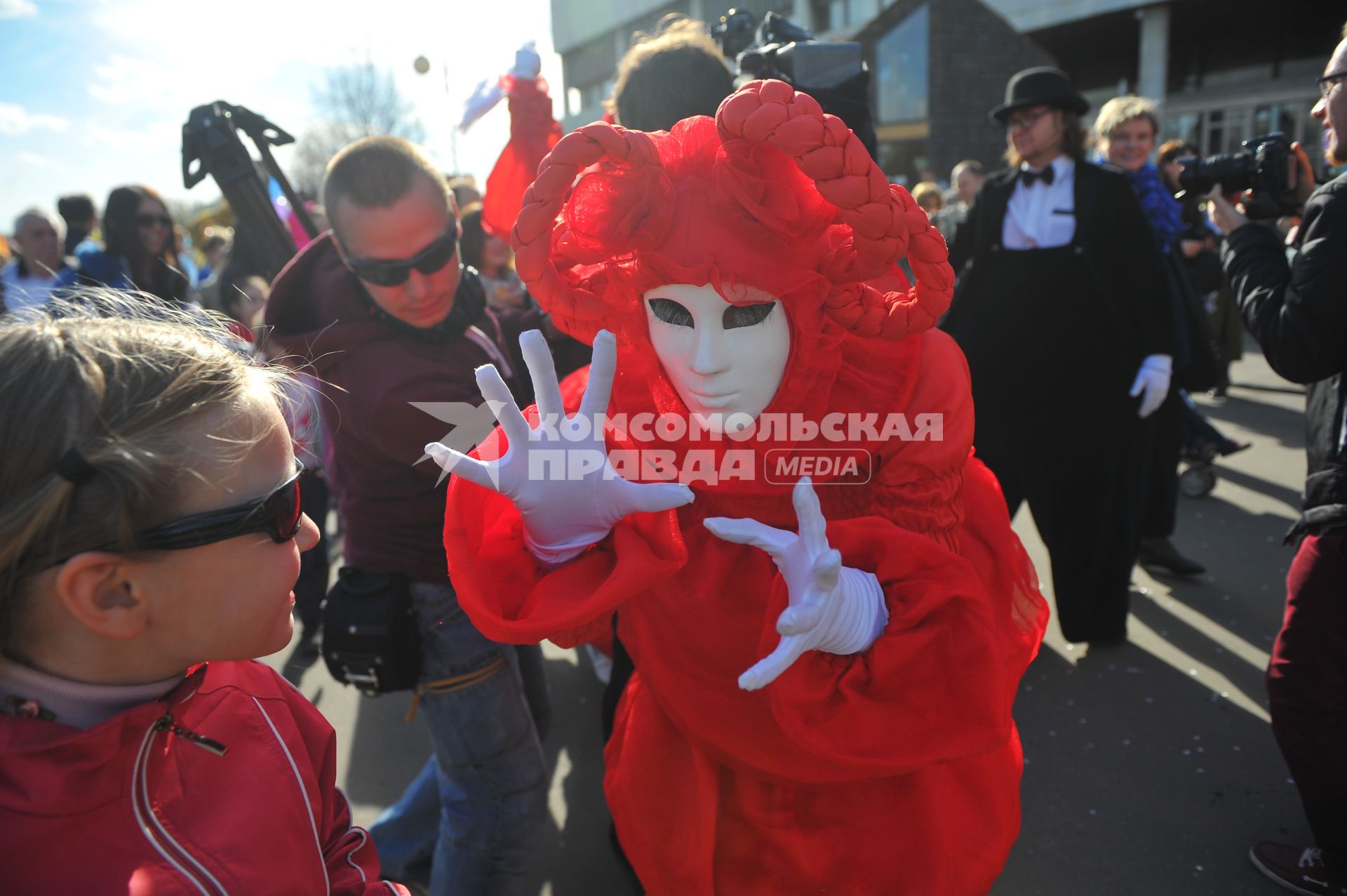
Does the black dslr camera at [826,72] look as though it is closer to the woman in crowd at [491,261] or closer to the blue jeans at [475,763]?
the woman in crowd at [491,261]

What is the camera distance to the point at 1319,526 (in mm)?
1808

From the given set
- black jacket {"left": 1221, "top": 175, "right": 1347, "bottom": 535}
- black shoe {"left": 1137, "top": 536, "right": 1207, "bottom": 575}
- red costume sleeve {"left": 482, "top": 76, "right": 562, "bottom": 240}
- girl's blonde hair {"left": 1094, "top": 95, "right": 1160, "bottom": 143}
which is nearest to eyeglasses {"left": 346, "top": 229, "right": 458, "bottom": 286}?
red costume sleeve {"left": 482, "top": 76, "right": 562, "bottom": 240}

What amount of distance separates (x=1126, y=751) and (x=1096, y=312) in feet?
4.95

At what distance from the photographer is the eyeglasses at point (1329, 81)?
1.81 m

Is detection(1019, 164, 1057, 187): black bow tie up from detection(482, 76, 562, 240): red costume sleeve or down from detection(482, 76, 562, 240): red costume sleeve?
down

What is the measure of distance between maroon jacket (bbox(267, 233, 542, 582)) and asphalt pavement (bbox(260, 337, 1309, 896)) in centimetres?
112

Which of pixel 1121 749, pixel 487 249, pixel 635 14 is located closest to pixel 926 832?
pixel 1121 749

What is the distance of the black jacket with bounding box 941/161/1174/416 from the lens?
2.89 meters

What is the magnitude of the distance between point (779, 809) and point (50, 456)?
1163mm

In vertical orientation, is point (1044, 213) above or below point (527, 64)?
below

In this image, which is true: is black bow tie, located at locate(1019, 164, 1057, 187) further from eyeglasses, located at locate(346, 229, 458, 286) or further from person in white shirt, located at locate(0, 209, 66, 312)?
person in white shirt, located at locate(0, 209, 66, 312)

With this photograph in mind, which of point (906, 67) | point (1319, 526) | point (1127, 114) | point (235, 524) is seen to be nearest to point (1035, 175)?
point (1127, 114)

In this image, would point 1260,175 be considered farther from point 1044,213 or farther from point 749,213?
point 749,213

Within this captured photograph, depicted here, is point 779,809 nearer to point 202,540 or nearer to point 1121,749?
point 202,540
